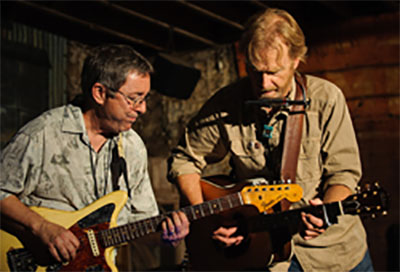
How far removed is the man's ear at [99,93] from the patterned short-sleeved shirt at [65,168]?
145 millimetres

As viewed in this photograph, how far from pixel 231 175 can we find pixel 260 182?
359 mm

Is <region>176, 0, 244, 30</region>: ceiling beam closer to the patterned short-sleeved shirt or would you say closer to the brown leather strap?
the patterned short-sleeved shirt

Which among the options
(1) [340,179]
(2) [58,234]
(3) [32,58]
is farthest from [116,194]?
(3) [32,58]

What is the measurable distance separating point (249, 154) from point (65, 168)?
1202 millimetres

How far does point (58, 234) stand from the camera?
9.57ft

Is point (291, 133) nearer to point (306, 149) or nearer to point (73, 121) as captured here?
point (306, 149)

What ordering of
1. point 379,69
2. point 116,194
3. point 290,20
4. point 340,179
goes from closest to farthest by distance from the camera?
point 340,179, point 290,20, point 116,194, point 379,69

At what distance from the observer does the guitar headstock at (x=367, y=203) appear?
250 cm

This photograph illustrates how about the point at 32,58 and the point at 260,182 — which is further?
the point at 32,58

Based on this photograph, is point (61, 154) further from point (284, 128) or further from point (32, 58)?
point (32, 58)

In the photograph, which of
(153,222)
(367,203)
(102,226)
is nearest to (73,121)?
(102,226)

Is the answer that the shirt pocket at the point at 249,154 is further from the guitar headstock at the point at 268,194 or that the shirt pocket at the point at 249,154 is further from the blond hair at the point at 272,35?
the blond hair at the point at 272,35

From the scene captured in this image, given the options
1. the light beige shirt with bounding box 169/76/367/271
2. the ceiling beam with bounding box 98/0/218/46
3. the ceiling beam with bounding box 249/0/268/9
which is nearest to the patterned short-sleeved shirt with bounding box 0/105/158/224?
the light beige shirt with bounding box 169/76/367/271

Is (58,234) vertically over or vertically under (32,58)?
under
